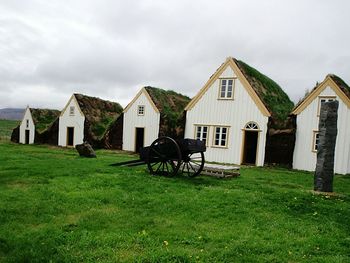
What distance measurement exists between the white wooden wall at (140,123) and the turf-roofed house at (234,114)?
4053mm

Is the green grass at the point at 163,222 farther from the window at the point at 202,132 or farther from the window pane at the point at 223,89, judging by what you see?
the window pane at the point at 223,89

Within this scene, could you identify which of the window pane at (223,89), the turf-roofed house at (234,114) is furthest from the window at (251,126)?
the window pane at (223,89)

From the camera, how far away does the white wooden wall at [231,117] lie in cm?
2448

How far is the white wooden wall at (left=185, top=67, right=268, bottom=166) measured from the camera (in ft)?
80.3

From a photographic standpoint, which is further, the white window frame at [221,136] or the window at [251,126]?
the white window frame at [221,136]

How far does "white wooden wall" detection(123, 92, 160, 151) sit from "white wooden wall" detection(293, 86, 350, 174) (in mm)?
12068

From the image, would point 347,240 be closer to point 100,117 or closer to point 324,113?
point 324,113

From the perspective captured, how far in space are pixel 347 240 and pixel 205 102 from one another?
65.6 feet

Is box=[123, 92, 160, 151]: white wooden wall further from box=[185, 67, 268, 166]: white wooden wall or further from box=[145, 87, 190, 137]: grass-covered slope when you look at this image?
box=[185, 67, 268, 166]: white wooden wall

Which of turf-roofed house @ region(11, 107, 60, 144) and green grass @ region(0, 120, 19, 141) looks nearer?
turf-roofed house @ region(11, 107, 60, 144)

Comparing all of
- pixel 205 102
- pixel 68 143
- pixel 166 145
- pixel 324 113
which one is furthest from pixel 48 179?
pixel 68 143

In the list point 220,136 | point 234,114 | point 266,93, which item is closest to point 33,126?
point 220,136

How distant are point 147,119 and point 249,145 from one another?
9.45 metres

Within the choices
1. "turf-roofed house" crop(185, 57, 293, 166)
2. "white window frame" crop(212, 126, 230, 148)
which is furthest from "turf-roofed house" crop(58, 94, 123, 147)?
"white window frame" crop(212, 126, 230, 148)
